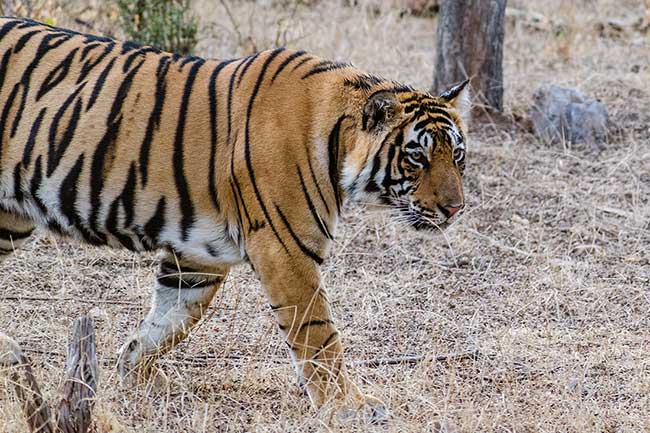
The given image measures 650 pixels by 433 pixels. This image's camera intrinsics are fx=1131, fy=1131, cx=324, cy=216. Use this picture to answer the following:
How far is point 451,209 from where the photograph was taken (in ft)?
13.4

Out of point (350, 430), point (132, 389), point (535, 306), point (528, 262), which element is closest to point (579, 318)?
point (535, 306)

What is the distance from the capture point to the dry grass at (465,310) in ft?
13.6

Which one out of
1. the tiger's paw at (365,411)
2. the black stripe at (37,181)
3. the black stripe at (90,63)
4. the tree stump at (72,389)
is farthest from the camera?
the black stripe at (90,63)

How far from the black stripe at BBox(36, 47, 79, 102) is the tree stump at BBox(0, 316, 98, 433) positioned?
118cm

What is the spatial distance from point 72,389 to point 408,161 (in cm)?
144

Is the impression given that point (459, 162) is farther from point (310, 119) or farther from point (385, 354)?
point (385, 354)

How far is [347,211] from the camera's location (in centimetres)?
651

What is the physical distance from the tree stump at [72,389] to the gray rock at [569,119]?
185 inches

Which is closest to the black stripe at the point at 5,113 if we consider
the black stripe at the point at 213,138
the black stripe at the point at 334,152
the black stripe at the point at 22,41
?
the black stripe at the point at 22,41

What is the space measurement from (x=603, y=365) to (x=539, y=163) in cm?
268

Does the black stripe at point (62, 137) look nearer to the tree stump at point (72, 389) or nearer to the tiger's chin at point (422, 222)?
the tree stump at point (72, 389)

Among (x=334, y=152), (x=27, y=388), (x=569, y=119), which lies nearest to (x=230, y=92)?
(x=334, y=152)

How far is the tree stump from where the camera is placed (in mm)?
3449

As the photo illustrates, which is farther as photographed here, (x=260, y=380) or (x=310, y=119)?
(x=260, y=380)
